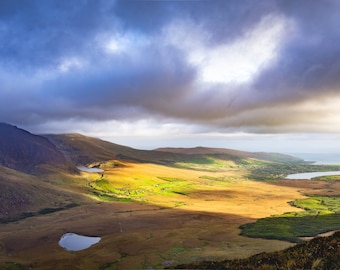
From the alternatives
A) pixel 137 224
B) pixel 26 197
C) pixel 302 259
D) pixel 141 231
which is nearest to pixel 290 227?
pixel 141 231

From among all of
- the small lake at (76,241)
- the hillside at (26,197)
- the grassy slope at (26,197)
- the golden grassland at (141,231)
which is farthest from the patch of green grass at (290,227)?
the grassy slope at (26,197)

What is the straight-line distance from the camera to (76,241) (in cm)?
7600

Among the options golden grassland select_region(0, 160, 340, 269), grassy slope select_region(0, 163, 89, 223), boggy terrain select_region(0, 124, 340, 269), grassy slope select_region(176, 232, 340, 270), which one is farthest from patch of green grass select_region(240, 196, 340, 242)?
grassy slope select_region(0, 163, 89, 223)

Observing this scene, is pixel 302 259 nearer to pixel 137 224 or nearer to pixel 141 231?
pixel 141 231

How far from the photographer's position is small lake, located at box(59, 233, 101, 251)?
69.5 metres

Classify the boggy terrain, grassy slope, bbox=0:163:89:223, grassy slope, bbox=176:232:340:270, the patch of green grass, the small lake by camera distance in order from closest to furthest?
grassy slope, bbox=176:232:340:270 → the boggy terrain → the small lake → the patch of green grass → grassy slope, bbox=0:163:89:223

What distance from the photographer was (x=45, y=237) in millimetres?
78562

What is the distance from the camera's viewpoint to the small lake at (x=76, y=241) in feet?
228

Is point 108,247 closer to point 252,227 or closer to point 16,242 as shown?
point 16,242

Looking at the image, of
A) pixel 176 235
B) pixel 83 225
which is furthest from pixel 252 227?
pixel 83 225

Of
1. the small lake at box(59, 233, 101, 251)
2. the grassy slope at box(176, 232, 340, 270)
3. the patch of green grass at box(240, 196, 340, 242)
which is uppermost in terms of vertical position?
the grassy slope at box(176, 232, 340, 270)

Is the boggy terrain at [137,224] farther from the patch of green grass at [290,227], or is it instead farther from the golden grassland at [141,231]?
the patch of green grass at [290,227]

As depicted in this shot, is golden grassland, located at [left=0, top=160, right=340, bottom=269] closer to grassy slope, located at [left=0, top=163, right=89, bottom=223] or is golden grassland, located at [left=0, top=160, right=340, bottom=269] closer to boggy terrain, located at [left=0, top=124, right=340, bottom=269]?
boggy terrain, located at [left=0, top=124, right=340, bottom=269]

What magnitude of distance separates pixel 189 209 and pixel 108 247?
59353mm
